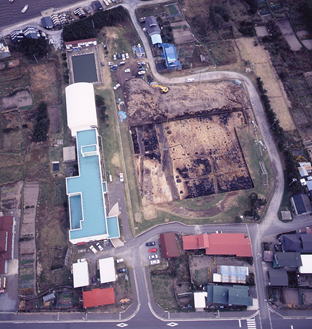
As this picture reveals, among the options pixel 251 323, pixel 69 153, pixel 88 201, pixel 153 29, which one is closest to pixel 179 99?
pixel 153 29

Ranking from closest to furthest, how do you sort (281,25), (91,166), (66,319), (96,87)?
(66,319) → (91,166) → (96,87) → (281,25)

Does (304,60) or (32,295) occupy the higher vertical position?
(304,60)

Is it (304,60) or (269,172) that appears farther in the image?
(304,60)

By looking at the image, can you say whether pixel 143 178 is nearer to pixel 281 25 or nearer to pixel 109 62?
pixel 109 62

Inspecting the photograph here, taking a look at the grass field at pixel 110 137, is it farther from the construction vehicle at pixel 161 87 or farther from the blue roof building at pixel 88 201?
the construction vehicle at pixel 161 87

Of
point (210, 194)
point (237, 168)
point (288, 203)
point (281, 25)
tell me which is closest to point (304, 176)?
point (288, 203)

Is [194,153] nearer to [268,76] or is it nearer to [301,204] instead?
[301,204]

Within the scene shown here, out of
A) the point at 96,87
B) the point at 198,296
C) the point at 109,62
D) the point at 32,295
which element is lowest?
the point at 198,296
